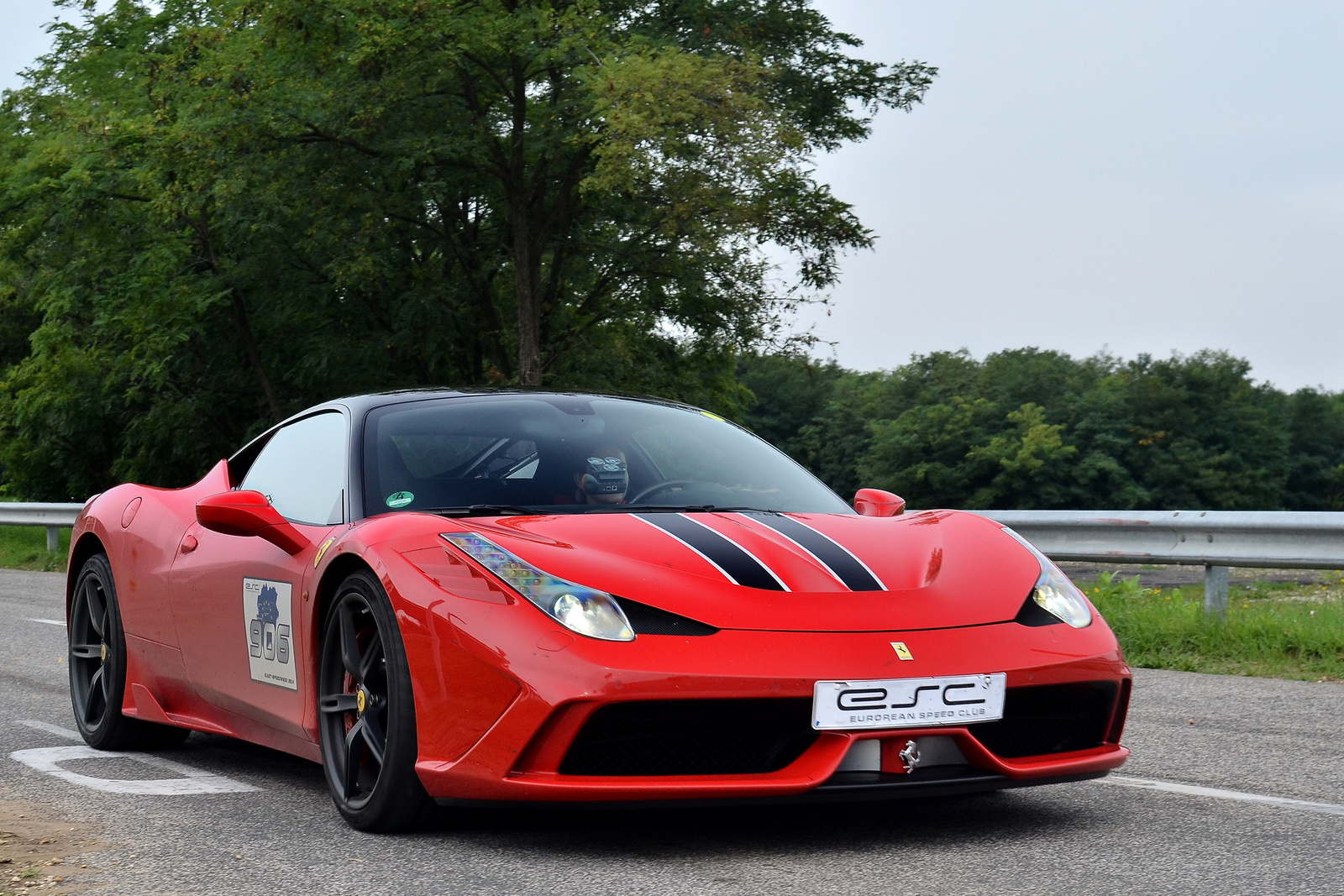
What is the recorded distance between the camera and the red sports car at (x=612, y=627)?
3.54 metres

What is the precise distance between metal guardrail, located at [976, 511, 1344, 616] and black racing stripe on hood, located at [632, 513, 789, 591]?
4196mm

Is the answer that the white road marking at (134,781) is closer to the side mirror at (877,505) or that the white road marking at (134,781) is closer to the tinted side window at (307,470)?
the tinted side window at (307,470)

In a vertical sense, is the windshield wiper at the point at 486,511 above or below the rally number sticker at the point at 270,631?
above

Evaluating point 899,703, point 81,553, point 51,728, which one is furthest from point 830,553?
point 51,728

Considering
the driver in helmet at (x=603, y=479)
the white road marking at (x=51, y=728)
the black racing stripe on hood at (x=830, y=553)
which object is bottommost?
the white road marking at (x=51, y=728)

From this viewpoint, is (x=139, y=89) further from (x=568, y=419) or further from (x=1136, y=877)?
(x=1136, y=877)

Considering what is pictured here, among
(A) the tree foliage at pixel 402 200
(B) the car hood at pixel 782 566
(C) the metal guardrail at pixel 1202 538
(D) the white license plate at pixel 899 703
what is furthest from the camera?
(A) the tree foliage at pixel 402 200

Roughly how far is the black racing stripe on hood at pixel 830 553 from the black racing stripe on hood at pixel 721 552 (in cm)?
18

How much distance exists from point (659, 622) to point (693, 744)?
0.93 feet

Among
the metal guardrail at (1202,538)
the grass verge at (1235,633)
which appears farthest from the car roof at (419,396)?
the grass verge at (1235,633)

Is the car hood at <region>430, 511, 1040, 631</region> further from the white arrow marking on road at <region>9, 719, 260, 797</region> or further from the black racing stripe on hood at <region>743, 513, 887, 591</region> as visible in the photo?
the white arrow marking on road at <region>9, 719, 260, 797</region>

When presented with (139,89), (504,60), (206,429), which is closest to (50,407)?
(206,429)

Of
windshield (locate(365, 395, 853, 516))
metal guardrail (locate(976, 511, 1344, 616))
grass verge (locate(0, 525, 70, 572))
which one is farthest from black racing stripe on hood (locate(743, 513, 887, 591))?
grass verge (locate(0, 525, 70, 572))

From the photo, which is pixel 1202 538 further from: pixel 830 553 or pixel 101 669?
pixel 101 669
